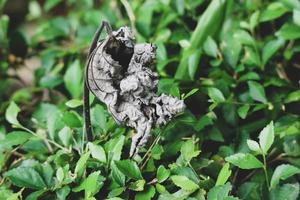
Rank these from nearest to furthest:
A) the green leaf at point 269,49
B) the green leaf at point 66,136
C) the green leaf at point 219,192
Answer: the green leaf at point 219,192, the green leaf at point 66,136, the green leaf at point 269,49

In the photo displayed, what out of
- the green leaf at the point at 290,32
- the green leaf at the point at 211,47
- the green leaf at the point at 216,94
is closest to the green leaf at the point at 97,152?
the green leaf at the point at 216,94

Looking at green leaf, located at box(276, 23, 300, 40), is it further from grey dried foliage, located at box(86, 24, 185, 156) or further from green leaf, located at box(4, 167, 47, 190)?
green leaf, located at box(4, 167, 47, 190)

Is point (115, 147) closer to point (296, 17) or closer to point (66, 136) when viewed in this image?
point (66, 136)

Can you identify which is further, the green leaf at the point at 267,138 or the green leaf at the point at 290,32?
the green leaf at the point at 290,32

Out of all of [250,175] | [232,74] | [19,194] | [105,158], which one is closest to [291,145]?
[250,175]

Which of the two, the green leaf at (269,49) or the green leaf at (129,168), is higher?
the green leaf at (269,49)

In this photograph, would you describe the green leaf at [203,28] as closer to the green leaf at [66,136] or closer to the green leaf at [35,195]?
the green leaf at [66,136]

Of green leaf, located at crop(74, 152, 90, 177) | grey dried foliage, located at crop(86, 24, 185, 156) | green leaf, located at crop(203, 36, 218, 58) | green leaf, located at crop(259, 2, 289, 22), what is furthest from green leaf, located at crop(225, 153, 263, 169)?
green leaf, located at crop(259, 2, 289, 22)
